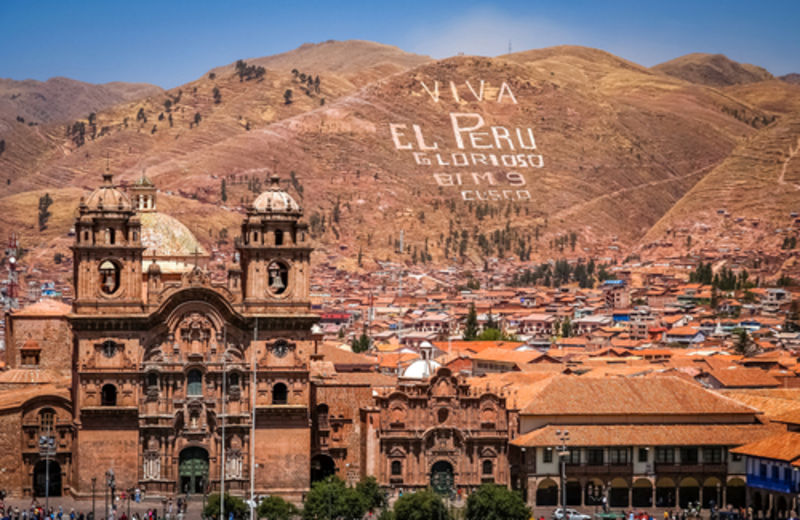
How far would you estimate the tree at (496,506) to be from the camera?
74.3 m

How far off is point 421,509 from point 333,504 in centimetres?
402

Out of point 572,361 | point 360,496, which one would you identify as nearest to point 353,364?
point 572,361

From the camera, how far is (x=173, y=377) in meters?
86.4

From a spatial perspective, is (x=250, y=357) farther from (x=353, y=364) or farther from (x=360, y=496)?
(x=353, y=364)

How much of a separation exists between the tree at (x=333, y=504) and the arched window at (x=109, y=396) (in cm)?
1399

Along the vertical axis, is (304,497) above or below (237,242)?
below

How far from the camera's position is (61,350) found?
98.0 metres

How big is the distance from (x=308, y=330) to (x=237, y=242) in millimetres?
7153

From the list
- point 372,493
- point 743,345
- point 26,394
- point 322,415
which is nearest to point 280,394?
point 322,415

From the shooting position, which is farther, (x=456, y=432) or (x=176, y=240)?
(x=176, y=240)

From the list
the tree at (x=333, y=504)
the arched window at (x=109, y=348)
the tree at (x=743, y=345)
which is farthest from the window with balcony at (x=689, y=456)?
the tree at (x=743, y=345)

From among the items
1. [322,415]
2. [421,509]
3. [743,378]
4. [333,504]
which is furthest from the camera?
[743,378]

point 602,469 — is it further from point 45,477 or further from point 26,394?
point 26,394

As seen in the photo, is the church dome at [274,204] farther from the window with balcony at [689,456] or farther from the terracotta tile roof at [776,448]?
the terracotta tile roof at [776,448]
